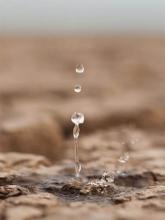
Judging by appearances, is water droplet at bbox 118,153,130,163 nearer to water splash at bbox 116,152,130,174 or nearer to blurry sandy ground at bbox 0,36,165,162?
water splash at bbox 116,152,130,174

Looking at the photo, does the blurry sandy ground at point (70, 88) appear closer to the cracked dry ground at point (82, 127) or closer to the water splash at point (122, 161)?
the cracked dry ground at point (82, 127)

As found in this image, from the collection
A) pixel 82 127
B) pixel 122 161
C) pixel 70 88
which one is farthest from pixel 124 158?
pixel 70 88

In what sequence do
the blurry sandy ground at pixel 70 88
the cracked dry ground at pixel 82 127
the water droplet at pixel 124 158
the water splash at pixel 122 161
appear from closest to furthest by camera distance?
the cracked dry ground at pixel 82 127 → the water splash at pixel 122 161 → the water droplet at pixel 124 158 → the blurry sandy ground at pixel 70 88

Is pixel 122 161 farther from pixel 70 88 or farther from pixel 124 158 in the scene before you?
pixel 70 88

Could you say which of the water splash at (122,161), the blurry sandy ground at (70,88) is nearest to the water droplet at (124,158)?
the water splash at (122,161)

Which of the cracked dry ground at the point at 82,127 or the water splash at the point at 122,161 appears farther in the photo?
the water splash at the point at 122,161

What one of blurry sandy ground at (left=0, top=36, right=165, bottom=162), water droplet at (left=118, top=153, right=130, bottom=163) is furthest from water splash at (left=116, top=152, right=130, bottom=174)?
blurry sandy ground at (left=0, top=36, right=165, bottom=162)

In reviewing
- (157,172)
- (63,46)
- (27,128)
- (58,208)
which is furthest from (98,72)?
(58,208)
